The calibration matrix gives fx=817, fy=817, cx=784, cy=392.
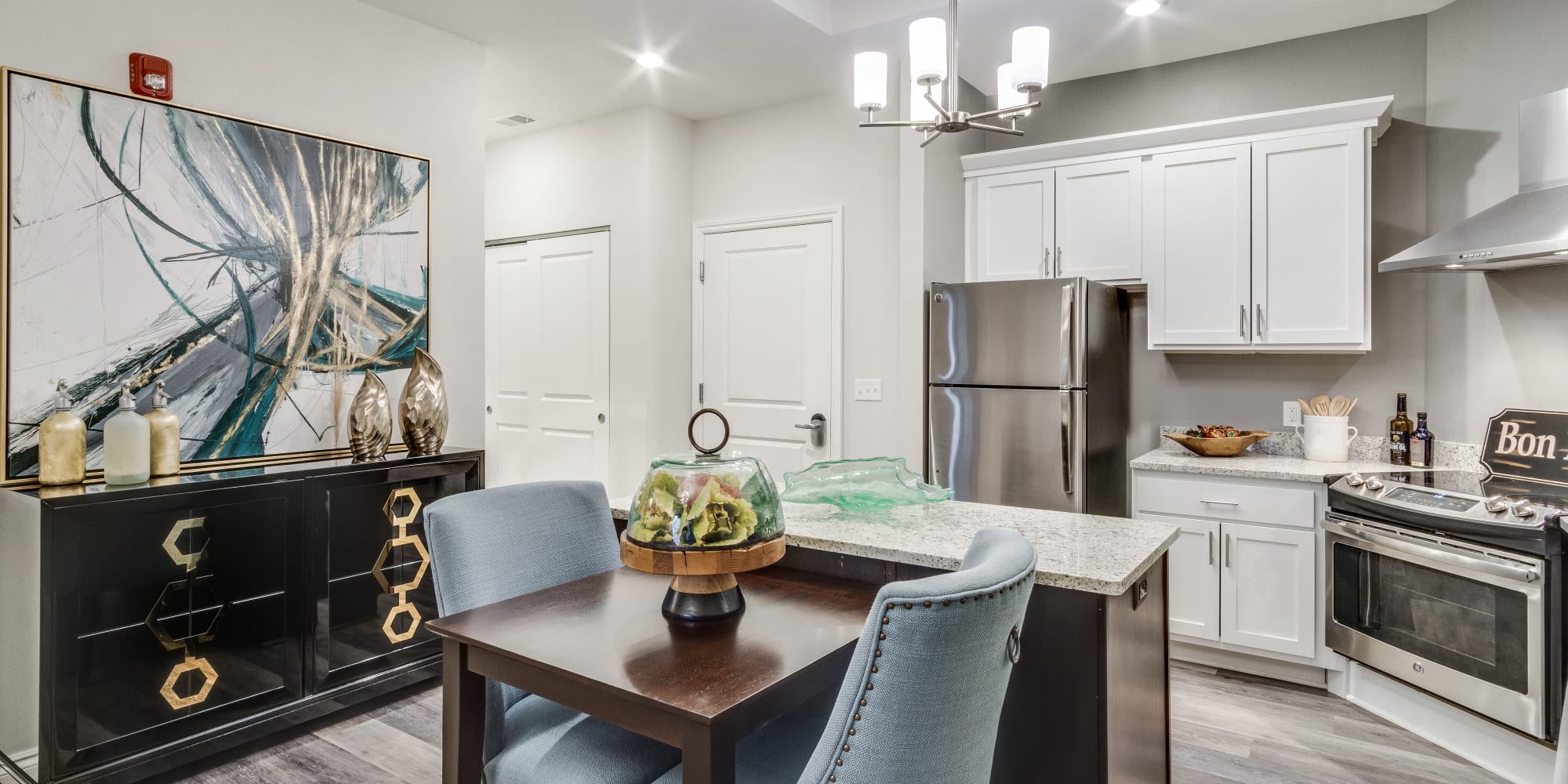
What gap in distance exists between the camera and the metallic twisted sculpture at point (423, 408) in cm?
299

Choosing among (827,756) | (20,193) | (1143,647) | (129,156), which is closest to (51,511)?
(20,193)

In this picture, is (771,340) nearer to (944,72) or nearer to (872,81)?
(872,81)

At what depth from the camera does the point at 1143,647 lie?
1777 millimetres

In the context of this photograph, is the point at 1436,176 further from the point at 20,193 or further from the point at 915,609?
the point at 20,193

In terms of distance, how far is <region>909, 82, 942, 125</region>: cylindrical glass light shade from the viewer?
2.21 metres

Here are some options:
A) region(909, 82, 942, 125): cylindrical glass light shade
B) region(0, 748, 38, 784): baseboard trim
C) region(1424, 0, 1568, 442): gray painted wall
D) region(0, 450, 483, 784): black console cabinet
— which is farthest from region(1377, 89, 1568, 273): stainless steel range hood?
region(0, 748, 38, 784): baseboard trim

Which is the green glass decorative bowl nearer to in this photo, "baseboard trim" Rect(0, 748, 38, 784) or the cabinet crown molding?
the cabinet crown molding

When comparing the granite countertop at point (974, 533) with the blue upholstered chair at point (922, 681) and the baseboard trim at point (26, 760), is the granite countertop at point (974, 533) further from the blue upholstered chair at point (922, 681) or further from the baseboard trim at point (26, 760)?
the baseboard trim at point (26, 760)

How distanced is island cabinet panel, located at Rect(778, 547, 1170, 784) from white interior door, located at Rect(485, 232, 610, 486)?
295cm

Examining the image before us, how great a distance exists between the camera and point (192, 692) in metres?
2.34

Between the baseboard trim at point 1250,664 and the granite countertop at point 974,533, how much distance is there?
5.40 ft

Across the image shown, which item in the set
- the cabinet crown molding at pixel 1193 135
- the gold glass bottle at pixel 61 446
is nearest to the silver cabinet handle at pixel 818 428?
the cabinet crown molding at pixel 1193 135

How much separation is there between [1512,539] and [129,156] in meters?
4.24

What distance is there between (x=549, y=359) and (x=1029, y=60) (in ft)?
11.2
